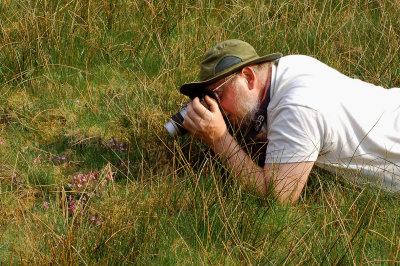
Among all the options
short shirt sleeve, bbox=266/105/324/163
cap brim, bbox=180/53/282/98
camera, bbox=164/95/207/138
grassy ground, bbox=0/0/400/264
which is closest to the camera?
grassy ground, bbox=0/0/400/264

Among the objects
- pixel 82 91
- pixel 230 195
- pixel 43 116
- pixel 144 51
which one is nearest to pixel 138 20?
pixel 144 51

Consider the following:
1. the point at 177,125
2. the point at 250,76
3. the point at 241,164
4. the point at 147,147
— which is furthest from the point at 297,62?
the point at 147,147

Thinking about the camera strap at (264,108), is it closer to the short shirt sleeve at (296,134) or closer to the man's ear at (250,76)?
the man's ear at (250,76)

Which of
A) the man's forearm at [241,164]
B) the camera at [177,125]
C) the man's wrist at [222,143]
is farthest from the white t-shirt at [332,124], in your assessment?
the camera at [177,125]

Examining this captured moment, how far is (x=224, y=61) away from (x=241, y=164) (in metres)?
0.58

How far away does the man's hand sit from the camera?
11.0 ft

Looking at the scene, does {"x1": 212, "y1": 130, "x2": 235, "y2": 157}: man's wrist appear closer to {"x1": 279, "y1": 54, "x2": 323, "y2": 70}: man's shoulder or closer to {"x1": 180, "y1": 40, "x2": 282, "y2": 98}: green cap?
{"x1": 180, "y1": 40, "x2": 282, "y2": 98}: green cap

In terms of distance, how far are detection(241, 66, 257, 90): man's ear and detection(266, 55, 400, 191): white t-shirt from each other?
0.10 meters

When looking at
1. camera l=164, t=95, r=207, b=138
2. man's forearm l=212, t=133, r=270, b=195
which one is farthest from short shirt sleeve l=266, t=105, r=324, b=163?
camera l=164, t=95, r=207, b=138

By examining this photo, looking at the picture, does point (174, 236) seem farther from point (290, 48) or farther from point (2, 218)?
point (290, 48)

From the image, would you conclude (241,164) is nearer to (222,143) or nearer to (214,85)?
(222,143)

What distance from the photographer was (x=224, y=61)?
11.3 ft

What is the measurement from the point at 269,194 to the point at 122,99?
4.81 feet

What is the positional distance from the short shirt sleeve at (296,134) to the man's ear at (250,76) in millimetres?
259
